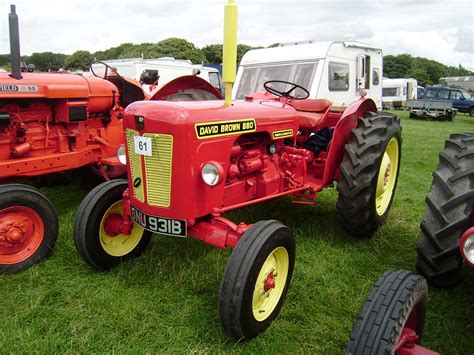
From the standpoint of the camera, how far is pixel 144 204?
8.77 ft

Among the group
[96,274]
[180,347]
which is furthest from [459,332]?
[96,274]

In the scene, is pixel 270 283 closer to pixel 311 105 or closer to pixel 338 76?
pixel 311 105

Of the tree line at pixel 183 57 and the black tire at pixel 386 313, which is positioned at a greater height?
the tree line at pixel 183 57

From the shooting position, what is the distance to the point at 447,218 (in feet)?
8.18

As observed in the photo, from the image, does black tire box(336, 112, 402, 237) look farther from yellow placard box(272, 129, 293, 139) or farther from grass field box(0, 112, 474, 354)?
yellow placard box(272, 129, 293, 139)

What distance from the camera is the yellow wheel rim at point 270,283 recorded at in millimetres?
2465

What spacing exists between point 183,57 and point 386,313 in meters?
42.7

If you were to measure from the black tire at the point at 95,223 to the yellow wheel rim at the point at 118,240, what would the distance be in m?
0.04

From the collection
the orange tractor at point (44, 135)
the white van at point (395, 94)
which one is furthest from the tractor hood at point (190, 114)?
the white van at point (395, 94)

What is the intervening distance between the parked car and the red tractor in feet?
73.2

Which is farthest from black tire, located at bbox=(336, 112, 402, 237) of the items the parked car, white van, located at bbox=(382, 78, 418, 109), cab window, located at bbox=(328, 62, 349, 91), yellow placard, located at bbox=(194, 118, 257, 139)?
white van, located at bbox=(382, 78, 418, 109)

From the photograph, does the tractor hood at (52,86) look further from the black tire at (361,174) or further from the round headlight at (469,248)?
the round headlight at (469,248)

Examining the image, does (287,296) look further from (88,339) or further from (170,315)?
(88,339)

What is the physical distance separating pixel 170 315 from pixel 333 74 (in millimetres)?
6955
